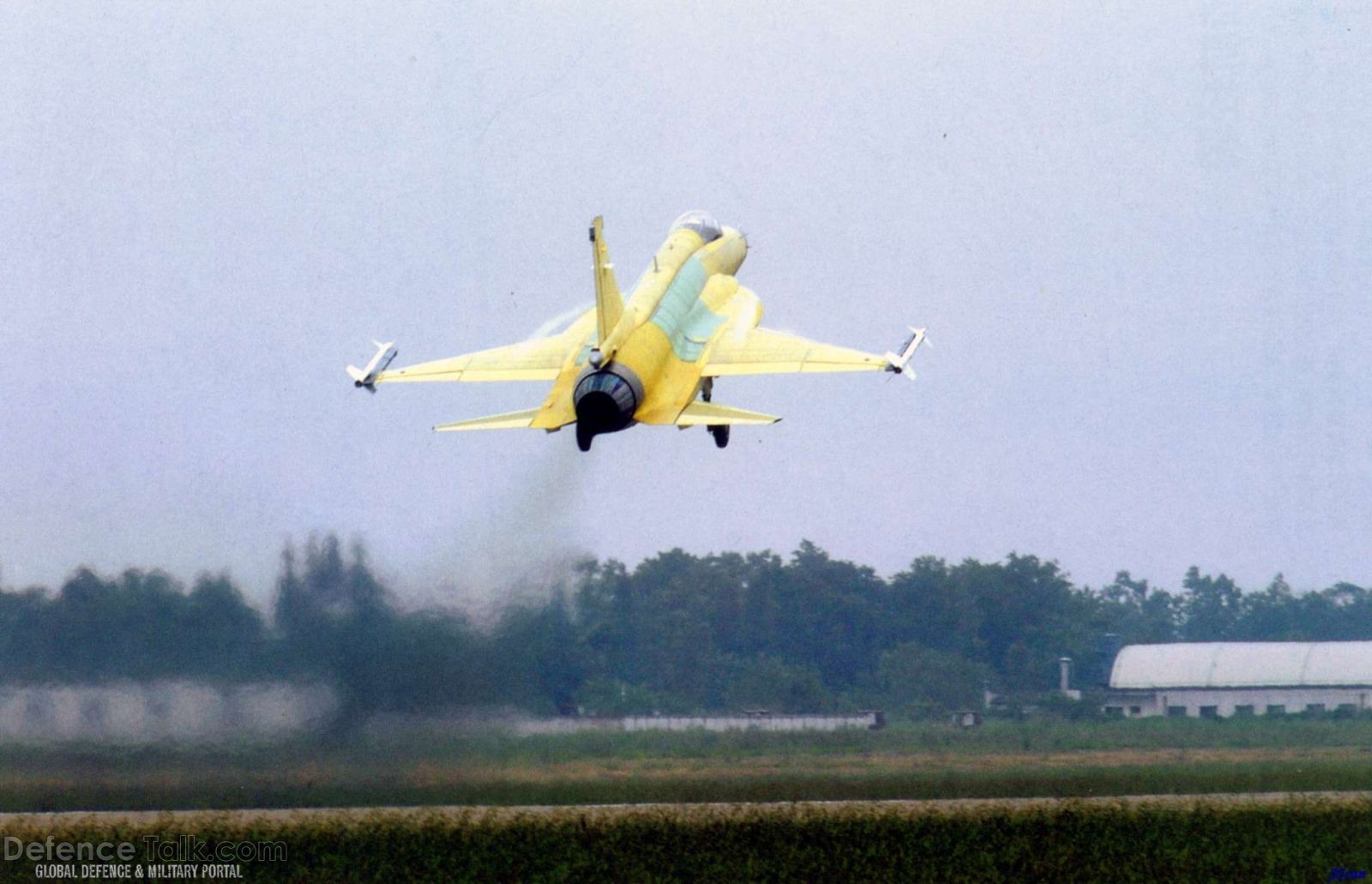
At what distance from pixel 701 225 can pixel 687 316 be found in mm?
4451

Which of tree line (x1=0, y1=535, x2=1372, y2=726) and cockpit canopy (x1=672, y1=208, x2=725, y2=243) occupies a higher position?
cockpit canopy (x1=672, y1=208, x2=725, y2=243)

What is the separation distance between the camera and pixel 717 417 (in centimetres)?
3841

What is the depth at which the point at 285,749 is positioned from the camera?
38.5m

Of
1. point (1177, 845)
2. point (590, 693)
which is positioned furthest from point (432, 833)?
point (1177, 845)

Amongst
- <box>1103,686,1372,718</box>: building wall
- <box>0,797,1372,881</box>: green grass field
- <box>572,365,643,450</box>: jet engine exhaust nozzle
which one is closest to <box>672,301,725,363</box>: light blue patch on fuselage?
<box>572,365,643,450</box>: jet engine exhaust nozzle

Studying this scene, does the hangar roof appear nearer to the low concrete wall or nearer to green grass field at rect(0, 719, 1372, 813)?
green grass field at rect(0, 719, 1372, 813)

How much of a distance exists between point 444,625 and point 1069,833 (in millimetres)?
11852

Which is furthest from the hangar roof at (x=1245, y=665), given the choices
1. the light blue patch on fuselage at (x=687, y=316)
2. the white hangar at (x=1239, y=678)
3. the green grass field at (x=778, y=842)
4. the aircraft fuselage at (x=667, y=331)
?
the light blue patch on fuselage at (x=687, y=316)

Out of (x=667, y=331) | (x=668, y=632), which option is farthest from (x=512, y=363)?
(x=668, y=632)

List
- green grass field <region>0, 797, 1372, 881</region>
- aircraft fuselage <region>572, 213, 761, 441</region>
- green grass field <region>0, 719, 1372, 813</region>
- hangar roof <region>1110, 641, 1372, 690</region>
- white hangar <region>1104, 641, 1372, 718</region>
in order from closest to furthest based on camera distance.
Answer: green grass field <region>0, 797, 1372, 881</region> → aircraft fuselage <region>572, 213, 761, 441</region> → green grass field <region>0, 719, 1372, 813</region> → white hangar <region>1104, 641, 1372, 718</region> → hangar roof <region>1110, 641, 1372, 690</region>

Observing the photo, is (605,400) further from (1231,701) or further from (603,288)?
(1231,701)

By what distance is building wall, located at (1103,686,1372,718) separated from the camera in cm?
4634

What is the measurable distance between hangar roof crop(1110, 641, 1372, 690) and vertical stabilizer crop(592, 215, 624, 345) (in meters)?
15.9

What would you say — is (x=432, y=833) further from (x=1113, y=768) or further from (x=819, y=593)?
(x=819, y=593)
